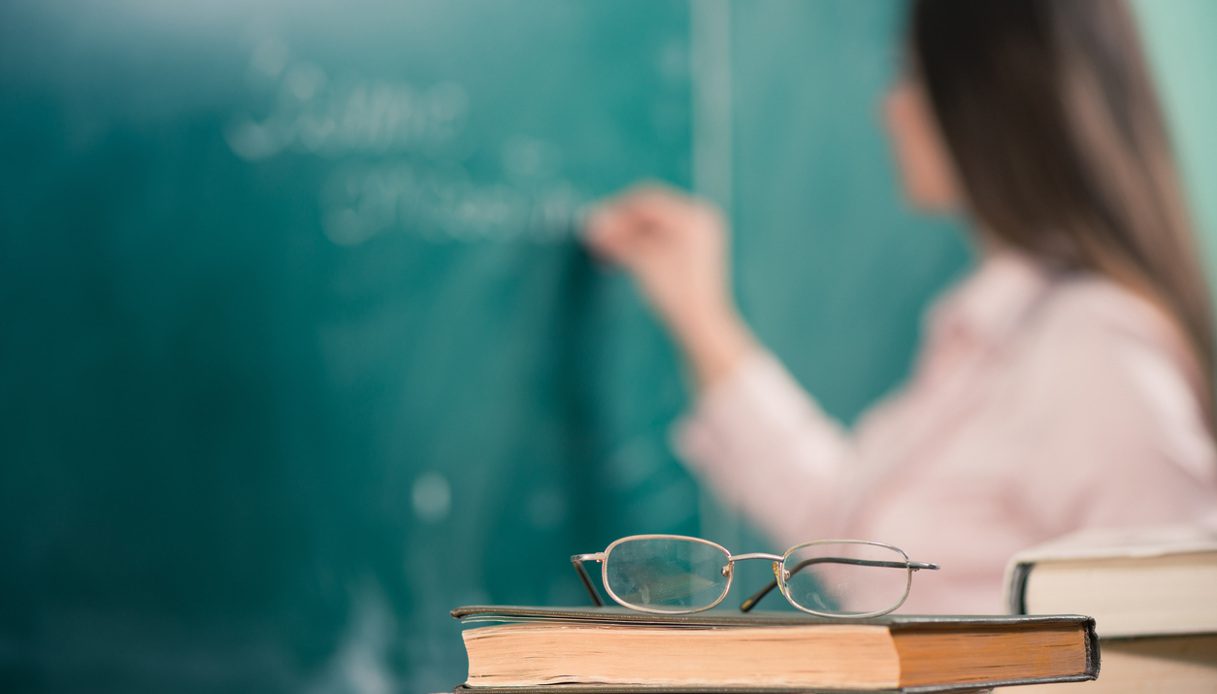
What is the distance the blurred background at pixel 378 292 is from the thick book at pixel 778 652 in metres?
0.72

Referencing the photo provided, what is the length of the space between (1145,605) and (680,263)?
93 cm

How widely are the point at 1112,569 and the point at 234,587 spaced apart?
930 mm

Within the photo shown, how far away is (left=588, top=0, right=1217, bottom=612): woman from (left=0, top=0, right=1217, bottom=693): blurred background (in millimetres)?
47

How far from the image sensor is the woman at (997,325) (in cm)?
141

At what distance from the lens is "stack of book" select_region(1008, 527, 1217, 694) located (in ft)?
2.15

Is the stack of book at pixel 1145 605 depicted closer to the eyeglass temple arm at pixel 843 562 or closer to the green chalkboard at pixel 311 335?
the eyeglass temple arm at pixel 843 562

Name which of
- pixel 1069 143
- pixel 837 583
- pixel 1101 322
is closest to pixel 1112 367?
pixel 1101 322

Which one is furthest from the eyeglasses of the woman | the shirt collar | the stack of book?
the shirt collar

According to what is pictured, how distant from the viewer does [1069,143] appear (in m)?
1.53

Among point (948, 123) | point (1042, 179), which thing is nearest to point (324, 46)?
point (948, 123)

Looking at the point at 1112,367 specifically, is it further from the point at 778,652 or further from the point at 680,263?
the point at 778,652

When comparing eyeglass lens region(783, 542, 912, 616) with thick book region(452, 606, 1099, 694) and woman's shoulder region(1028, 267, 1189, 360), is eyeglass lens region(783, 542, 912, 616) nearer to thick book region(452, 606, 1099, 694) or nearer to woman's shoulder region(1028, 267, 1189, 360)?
thick book region(452, 606, 1099, 694)

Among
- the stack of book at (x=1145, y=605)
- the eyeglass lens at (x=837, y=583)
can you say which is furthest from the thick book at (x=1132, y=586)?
the eyeglass lens at (x=837, y=583)

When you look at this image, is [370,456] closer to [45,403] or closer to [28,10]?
[45,403]
